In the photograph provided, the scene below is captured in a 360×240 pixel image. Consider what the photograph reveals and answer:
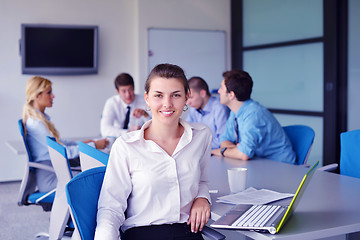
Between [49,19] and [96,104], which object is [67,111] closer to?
[96,104]

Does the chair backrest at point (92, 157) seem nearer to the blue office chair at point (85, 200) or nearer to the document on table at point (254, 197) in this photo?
the blue office chair at point (85, 200)

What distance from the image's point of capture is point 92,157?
8.02 feet

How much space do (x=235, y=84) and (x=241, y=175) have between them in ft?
4.70

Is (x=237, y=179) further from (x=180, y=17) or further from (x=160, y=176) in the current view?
(x=180, y=17)

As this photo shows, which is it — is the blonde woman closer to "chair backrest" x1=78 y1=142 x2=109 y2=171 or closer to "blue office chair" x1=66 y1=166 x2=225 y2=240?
"chair backrest" x1=78 y1=142 x2=109 y2=171

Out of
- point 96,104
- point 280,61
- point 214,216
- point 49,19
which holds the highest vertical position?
point 49,19

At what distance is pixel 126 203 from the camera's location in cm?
194

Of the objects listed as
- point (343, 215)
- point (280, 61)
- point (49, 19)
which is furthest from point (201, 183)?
point (49, 19)

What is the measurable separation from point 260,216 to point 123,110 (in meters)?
3.39

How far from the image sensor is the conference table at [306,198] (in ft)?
5.73

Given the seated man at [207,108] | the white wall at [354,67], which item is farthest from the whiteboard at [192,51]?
the white wall at [354,67]

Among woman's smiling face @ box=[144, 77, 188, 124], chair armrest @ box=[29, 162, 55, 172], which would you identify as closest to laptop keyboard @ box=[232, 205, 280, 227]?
woman's smiling face @ box=[144, 77, 188, 124]

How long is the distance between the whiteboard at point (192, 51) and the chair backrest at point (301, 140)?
3.25m

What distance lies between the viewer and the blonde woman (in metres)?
3.60
